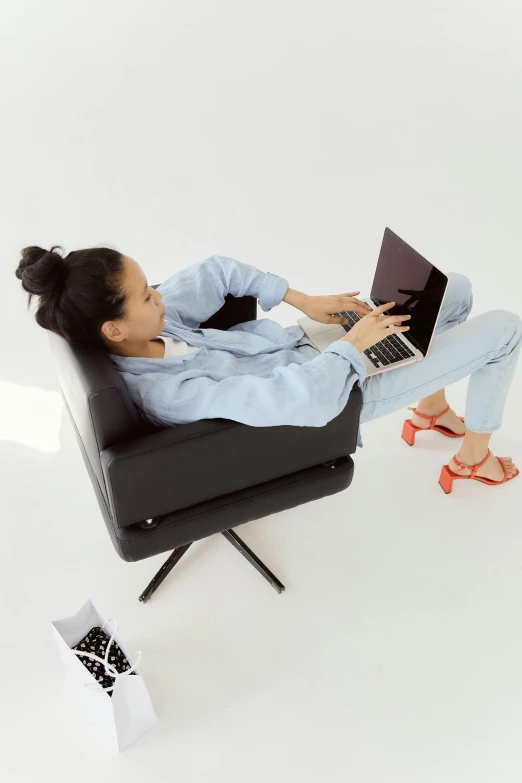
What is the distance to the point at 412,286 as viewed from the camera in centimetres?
194

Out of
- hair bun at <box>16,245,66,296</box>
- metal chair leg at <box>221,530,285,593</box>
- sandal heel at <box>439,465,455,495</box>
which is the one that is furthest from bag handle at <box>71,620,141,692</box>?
sandal heel at <box>439,465,455,495</box>

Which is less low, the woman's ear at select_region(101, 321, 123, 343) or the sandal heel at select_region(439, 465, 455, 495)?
the woman's ear at select_region(101, 321, 123, 343)

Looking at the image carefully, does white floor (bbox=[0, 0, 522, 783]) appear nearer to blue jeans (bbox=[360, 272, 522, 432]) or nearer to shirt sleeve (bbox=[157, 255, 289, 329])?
blue jeans (bbox=[360, 272, 522, 432])

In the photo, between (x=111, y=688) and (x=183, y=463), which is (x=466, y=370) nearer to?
(x=183, y=463)

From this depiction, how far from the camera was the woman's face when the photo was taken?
5.35 feet

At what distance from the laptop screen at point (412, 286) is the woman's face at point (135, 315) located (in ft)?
2.40

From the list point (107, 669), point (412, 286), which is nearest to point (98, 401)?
point (107, 669)

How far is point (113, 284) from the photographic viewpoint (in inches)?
62.2

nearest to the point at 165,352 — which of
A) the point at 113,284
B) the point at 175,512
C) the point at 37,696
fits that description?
the point at 113,284

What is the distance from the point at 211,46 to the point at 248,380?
2.54 m

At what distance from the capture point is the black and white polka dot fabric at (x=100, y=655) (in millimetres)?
1636

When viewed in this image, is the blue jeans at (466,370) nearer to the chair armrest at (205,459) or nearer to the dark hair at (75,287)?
the chair armrest at (205,459)

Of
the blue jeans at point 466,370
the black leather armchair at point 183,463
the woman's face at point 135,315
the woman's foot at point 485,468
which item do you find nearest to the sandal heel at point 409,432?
the woman's foot at point 485,468

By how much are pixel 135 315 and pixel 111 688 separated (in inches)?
34.5
